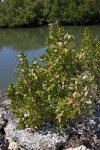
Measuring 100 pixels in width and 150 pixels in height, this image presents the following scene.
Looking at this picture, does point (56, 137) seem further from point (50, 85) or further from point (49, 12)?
point (49, 12)

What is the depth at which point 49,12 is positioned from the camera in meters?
38.0

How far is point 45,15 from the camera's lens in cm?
3841

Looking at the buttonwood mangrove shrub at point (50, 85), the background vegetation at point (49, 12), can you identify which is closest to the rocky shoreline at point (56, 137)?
the buttonwood mangrove shrub at point (50, 85)

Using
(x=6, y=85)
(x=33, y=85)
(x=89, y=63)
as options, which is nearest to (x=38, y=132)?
→ (x=33, y=85)

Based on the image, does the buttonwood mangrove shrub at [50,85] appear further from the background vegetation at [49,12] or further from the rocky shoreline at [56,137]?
the background vegetation at [49,12]

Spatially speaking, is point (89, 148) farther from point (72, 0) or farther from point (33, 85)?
point (72, 0)

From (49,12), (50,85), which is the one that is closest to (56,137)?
(50,85)

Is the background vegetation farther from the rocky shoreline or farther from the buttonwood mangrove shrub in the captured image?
the rocky shoreline

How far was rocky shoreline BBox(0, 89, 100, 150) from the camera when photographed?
2.53m

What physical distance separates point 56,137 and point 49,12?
3790cm

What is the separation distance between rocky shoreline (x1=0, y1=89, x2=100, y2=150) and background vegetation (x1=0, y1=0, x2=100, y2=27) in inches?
1255

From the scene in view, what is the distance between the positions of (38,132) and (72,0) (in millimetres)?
36048

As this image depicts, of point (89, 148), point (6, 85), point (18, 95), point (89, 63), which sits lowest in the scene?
point (89, 148)

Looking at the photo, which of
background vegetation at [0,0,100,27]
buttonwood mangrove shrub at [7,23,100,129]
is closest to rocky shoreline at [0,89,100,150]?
buttonwood mangrove shrub at [7,23,100,129]
